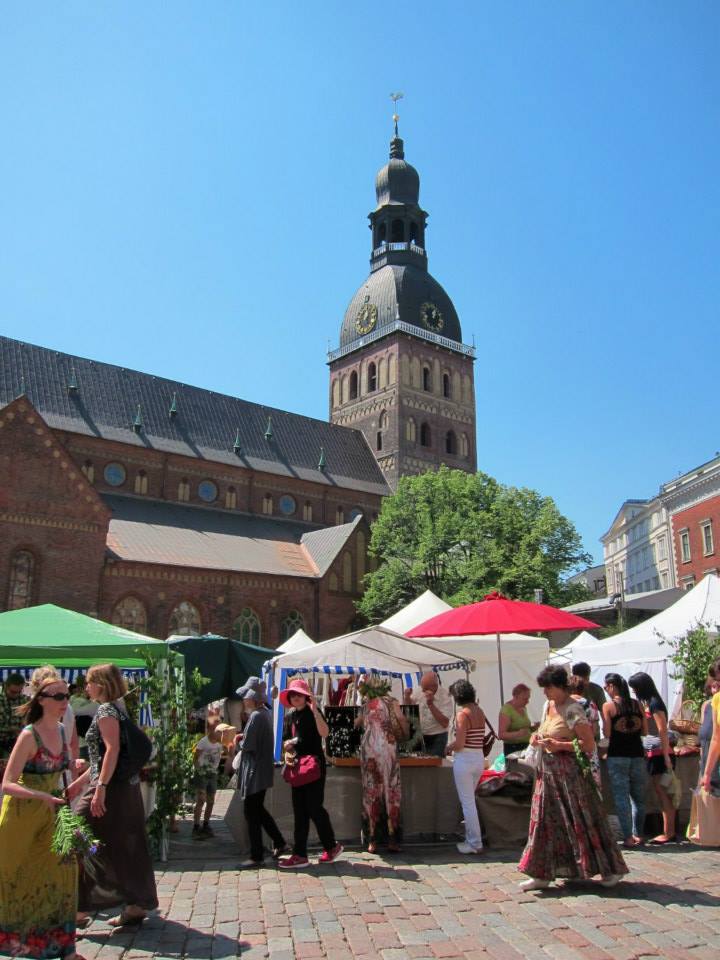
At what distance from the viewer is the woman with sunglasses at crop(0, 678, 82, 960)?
5.16 metres

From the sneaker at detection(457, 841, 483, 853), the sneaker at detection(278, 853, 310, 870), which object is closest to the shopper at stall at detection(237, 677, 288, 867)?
the sneaker at detection(278, 853, 310, 870)

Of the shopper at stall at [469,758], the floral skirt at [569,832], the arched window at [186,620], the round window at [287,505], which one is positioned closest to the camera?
the floral skirt at [569,832]

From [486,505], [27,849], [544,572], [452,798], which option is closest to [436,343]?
[486,505]

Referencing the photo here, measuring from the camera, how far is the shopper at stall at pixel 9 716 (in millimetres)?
Answer: 8961

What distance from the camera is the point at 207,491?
134 ft

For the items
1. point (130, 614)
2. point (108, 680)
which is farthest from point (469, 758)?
point (130, 614)

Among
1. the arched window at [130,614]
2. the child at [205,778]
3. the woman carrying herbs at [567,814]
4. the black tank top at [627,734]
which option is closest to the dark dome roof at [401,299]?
the arched window at [130,614]

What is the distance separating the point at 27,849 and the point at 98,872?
1359mm

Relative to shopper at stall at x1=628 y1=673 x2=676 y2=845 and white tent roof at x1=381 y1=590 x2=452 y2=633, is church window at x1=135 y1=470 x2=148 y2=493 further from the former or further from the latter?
shopper at stall at x1=628 y1=673 x2=676 y2=845

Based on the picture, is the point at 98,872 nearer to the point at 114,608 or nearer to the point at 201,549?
the point at 114,608

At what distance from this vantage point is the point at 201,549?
114 feet

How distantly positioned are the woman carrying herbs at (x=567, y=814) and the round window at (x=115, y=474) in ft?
109

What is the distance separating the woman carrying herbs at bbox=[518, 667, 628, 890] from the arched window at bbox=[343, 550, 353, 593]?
31.0 metres

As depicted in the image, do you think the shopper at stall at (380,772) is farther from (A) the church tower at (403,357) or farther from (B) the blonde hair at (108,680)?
(A) the church tower at (403,357)
